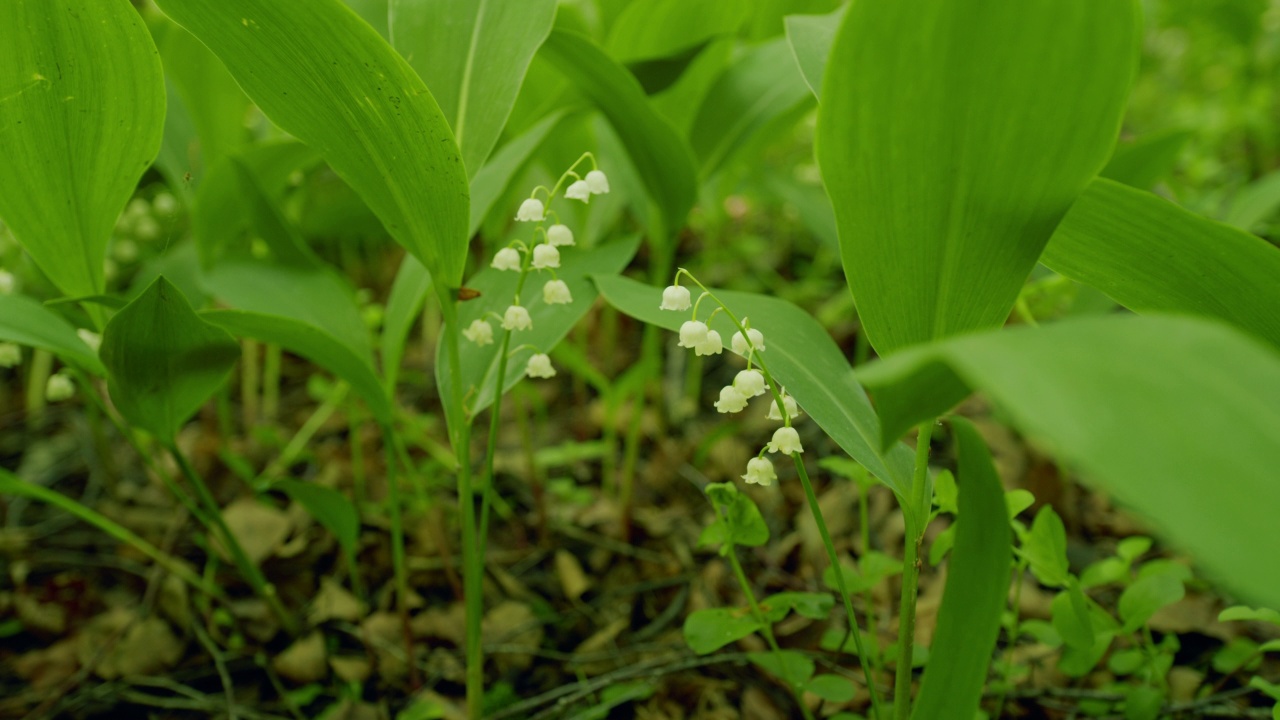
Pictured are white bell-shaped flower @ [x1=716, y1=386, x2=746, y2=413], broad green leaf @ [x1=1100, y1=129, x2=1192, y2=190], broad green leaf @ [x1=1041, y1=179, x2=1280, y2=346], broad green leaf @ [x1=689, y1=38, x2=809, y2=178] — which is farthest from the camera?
broad green leaf @ [x1=689, y1=38, x2=809, y2=178]

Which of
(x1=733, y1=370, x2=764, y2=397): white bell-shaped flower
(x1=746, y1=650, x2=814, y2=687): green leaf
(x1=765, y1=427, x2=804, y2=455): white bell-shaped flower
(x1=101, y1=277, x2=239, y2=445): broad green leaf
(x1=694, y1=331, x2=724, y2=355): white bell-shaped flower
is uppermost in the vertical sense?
(x1=694, y1=331, x2=724, y2=355): white bell-shaped flower

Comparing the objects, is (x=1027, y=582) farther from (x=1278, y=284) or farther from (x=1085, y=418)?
(x=1085, y=418)

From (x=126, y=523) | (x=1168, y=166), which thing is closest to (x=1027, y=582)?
(x=1168, y=166)

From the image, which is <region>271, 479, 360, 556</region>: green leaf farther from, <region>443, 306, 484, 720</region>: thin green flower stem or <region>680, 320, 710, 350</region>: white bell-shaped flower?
<region>680, 320, 710, 350</region>: white bell-shaped flower

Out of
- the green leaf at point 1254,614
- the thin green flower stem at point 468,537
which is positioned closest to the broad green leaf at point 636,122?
the thin green flower stem at point 468,537

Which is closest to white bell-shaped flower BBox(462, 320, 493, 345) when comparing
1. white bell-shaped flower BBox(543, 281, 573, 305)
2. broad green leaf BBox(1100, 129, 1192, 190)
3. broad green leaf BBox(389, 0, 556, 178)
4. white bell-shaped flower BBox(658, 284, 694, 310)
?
white bell-shaped flower BBox(543, 281, 573, 305)

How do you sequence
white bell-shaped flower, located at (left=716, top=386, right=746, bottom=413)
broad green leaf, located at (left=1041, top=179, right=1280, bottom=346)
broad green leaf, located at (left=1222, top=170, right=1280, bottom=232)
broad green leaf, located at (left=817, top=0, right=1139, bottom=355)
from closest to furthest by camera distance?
broad green leaf, located at (left=817, top=0, right=1139, bottom=355) < broad green leaf, located at (left=1041, top=179, right=1280, bottom=346) < white bell-shaped flower, located at (left=716, top=386, right=746, bottom=413) < broad green leaf, located at (left=1222, top=170, right=1280, bottom=232)

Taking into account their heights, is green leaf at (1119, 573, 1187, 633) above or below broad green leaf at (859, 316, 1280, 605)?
below
